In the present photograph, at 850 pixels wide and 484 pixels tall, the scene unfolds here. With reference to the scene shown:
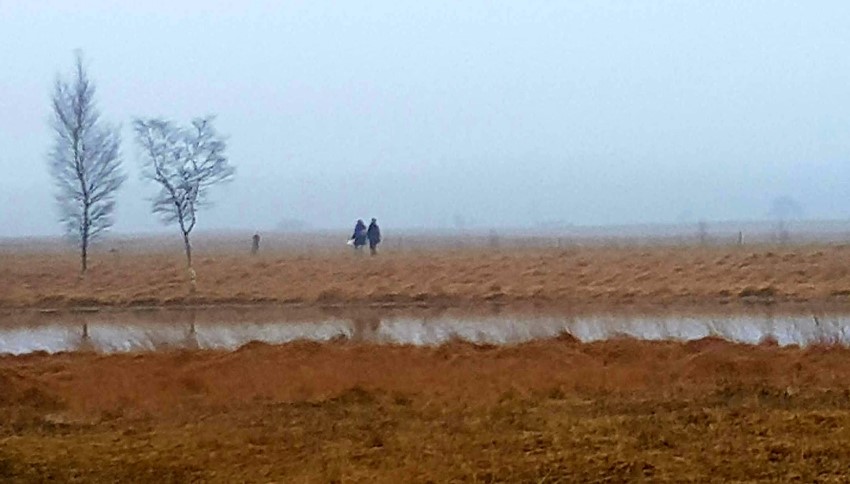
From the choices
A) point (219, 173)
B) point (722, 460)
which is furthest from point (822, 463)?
point (219, 173)

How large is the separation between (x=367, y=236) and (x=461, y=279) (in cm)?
574

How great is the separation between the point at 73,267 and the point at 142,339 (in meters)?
12.2

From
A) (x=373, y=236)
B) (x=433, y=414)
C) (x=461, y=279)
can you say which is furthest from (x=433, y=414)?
(x=373, y=236)

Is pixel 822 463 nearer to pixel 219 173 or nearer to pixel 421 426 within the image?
pixel 421 426

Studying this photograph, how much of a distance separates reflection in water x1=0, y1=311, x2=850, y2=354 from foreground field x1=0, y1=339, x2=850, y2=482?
204 centimetres

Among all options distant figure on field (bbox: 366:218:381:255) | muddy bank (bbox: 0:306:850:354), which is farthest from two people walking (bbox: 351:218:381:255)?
muddy bank (bbox: 0:306:850:354)

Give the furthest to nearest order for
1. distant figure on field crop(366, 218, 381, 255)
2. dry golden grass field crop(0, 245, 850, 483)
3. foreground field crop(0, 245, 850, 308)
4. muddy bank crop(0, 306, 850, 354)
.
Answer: distant figure on field crop(366, 218, 381, 255) < foreground field crop(0, 245, 850, 308) < muddy bank crop(0, 306, 850, 354) < dry golden grass field crop(0, 245, 850, 483)

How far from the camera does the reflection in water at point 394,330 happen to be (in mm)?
16969

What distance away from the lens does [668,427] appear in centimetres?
994

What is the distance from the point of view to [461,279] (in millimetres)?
26141

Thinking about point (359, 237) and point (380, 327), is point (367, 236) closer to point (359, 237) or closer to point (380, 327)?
point (359, 237)

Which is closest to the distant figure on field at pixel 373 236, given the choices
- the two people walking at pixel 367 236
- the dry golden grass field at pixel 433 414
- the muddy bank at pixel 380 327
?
the two people walking at pixel 367 236

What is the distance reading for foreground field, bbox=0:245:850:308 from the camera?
24016 millimetres

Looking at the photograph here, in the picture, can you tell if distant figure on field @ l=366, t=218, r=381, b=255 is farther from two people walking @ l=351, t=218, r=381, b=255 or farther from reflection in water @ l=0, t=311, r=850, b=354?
reflection in water @ l=0, t=311, r=850, b=354
